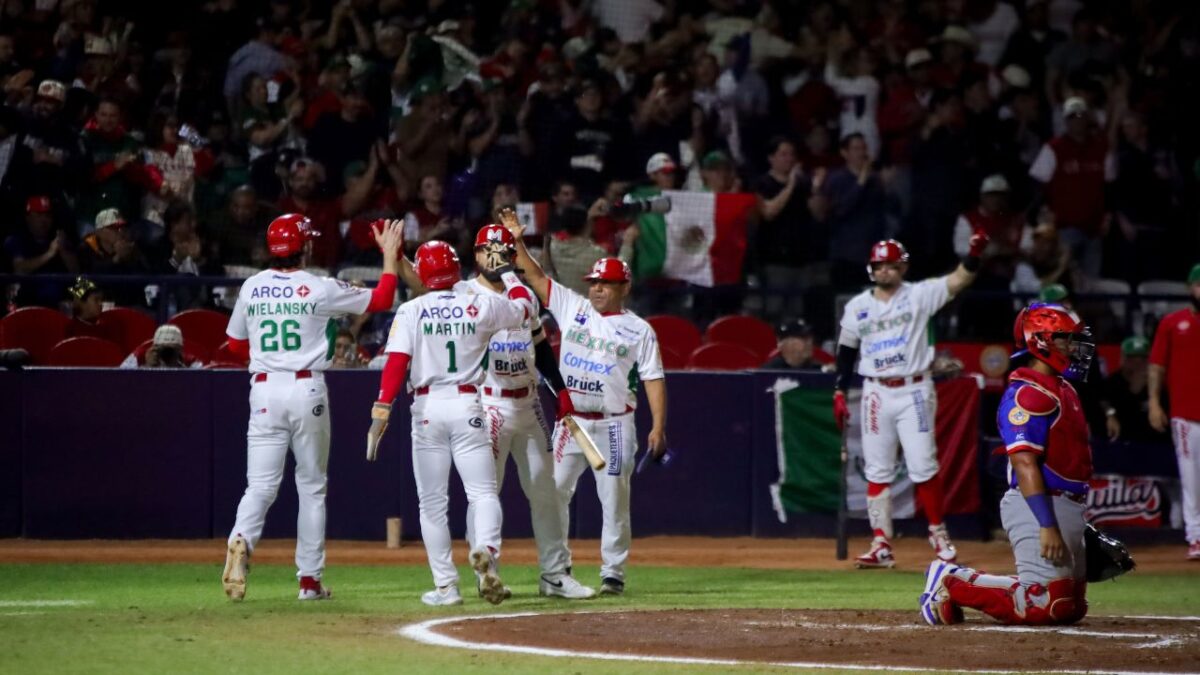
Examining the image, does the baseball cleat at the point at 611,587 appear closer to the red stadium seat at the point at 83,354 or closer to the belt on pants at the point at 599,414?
the belt on pants at the point at 599,414

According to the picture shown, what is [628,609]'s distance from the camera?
9.30 metres

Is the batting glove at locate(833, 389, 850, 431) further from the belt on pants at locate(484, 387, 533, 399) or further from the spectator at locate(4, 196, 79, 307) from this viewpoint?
the spectator at locate(4, 196, 79, 307)

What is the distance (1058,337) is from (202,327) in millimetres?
7911

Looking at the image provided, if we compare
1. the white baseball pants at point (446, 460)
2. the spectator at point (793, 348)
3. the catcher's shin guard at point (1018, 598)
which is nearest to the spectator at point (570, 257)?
the spectator at point (793, 348)

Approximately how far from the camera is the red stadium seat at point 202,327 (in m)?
14.0

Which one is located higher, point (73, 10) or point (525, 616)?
point (73, 10)

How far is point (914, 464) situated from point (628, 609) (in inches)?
136

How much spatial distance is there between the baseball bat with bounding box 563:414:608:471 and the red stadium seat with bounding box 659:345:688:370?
4510 millimetres

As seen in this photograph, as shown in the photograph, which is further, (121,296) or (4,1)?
(4,1)

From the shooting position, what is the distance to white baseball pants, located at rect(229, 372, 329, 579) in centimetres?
947

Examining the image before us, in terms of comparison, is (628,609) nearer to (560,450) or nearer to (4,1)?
(560,450)

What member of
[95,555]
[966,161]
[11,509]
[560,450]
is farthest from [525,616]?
[966,161]

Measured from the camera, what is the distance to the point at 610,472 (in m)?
10.0

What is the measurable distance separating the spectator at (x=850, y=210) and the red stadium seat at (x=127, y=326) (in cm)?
596
